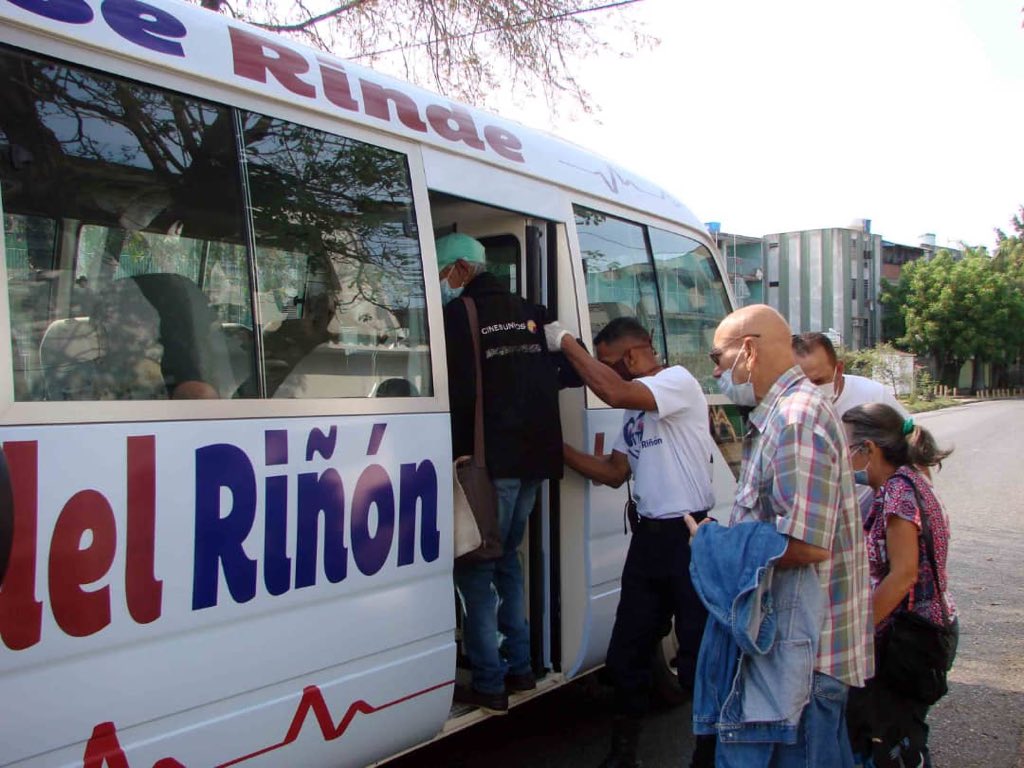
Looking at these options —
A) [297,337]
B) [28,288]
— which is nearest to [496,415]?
[297,337]

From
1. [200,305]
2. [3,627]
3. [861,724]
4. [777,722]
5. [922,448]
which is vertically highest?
[200,305]

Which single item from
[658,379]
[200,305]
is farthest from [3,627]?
[658,379]

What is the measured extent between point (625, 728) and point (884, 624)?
125 cm

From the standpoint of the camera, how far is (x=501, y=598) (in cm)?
392

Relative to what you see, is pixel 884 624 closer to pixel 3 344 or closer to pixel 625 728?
pixel 625 728

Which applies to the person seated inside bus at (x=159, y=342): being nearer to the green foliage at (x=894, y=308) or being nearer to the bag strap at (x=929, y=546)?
the bag strap at (x=929, y=546)

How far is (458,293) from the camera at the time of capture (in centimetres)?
384

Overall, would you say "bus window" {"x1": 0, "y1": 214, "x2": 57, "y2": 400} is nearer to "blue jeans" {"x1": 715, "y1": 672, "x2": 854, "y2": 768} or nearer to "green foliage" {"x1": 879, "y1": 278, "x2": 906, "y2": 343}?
"blue jeans" {"x1": 715, "y1": 672, "x2": 854, "y2": 768}

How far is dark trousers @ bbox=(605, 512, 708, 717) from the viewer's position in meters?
3.87

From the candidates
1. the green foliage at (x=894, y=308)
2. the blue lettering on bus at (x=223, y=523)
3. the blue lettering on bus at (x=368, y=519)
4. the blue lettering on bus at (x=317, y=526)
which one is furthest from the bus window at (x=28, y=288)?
the green foliage at (x=894, y=308)

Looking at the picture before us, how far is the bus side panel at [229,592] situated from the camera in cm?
225

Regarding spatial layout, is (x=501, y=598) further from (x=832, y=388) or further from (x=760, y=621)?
(x=832, y=388)

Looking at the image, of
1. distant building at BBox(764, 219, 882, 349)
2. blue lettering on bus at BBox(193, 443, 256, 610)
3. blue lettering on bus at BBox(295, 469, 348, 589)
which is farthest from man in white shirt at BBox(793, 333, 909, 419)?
distant building at BBox(764, 219, 882, 349)

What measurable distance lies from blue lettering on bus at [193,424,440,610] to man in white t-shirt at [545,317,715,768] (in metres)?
1.01
